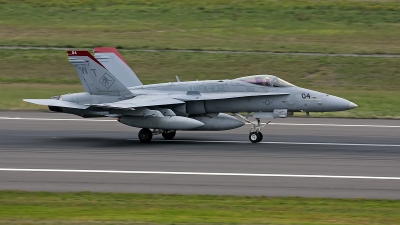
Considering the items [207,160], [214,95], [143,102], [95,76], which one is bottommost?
[207,160]

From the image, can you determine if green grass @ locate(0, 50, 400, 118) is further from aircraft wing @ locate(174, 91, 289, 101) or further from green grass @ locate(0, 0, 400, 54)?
aircraft wing @ locate(174, 91, 289, 101)

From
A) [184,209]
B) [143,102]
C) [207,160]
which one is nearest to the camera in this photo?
[184,209]

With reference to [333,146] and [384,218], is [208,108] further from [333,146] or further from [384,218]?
[384,218]

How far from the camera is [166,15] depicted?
57344 millimetres

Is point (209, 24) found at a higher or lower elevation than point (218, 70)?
higher

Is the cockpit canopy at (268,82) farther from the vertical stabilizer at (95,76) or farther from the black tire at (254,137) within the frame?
the vertical stabilizer at (95,76)

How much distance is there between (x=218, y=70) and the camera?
42438 millimetres

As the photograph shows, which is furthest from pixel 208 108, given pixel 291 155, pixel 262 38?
pixel 262 38

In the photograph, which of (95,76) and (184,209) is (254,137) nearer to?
(95,76)

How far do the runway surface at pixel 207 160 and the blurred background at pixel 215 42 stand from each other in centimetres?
560

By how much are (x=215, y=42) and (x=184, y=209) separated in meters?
36.1

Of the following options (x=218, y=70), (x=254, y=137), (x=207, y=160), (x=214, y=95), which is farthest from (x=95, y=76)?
(x=218, y=70)

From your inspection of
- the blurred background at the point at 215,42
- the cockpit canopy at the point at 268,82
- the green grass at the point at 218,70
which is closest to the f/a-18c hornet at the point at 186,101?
the cockpit canopy at the point at 268,82

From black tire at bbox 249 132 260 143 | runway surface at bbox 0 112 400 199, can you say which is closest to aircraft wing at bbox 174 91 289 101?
black tire at bbox 249 132 260 143
